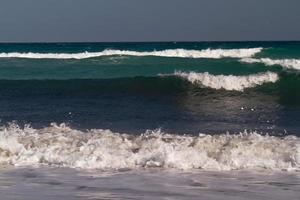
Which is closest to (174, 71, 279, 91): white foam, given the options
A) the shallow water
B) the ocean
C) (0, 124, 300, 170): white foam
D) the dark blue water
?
the ocean

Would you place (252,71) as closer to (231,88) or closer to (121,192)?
(231,88)

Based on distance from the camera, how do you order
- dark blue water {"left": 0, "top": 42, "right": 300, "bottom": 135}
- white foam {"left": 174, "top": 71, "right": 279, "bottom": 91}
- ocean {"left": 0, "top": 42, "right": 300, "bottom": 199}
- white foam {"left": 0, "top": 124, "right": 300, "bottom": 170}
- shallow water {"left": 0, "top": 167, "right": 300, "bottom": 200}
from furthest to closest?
1. white foam {"left": 174, "top": 71, "right": 279, "bottom": 91}
2. dark blue water {"left": 0, "top": 42, "right": 300, "bottom": 135}
3. white foam {"left": 0, "top": 124, "right": 300, "bottom": 170}
4. ocean {"left": 0, "top": 42, "right": 300, "bottom": 199}
5. shallow water {"left": 0, "top": 167, "right": 300, "bottom": 200}

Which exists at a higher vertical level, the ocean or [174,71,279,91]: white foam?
[174,71,279,91]: white foam

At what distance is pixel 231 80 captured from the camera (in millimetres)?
16859

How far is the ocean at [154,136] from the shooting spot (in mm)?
6480

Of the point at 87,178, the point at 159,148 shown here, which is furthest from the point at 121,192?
the point at 159,148

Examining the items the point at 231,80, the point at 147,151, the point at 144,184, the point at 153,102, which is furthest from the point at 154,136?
the point at 231,80

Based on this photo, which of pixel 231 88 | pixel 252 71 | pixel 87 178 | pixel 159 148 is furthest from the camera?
pixel 252 71

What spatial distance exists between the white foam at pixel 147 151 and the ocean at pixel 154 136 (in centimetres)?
1

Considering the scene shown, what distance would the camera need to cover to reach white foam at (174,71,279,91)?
16.6 meters

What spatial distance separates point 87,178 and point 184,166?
1.22 meters

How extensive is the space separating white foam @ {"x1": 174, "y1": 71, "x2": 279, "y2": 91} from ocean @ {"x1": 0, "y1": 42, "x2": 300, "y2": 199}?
3 centimetres

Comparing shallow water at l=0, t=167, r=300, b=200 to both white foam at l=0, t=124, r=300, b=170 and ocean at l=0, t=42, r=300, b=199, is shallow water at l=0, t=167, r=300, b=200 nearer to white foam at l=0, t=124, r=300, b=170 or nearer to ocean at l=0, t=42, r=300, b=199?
ocean at l=0, t=42, r=300, b=199

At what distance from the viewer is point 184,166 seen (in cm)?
740
